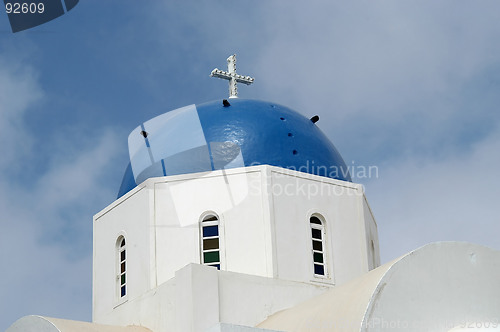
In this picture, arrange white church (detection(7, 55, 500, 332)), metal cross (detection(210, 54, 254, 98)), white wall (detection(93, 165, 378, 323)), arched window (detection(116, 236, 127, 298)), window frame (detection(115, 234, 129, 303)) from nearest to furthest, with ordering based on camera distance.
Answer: white church (detection(7, 55, 500, 332))
white wall (detection(93, 165, 378, 323))
window frame (detection(115, 234, 129, 303))
arched window (detection(116, 236, 127, 298))
metal cross (detection(210, 54, 254, 98))

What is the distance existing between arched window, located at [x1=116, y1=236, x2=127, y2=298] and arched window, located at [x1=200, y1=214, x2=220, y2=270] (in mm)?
1755

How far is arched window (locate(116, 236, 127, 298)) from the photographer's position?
742 inches

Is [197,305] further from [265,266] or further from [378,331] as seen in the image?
[378,331]

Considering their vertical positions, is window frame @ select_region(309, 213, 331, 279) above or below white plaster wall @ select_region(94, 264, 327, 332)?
above

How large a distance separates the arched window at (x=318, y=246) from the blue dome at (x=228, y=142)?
1050 mm

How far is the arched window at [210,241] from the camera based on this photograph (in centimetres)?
1797

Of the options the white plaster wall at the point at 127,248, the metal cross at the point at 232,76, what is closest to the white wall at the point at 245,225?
the white plaster wall at the point at 127,248

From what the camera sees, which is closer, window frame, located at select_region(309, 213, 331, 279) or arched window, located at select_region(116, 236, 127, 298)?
window frame, located at select_region(309, 213, 331, 279)

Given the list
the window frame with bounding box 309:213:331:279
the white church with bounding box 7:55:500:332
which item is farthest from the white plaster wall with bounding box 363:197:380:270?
the window frame with bounding box 309:213:331:279

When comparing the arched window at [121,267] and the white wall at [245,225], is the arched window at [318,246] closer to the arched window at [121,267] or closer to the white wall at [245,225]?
the white wall at [245,225]

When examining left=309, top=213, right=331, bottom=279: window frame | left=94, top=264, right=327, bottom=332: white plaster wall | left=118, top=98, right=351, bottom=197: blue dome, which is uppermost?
left=118, top=98, right=351, bottom=197: blue dome

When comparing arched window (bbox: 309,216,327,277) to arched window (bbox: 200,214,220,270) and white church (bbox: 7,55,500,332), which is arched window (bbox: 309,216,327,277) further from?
arched window (bbox: 200,214,220,270)

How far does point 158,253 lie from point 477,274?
19.6 ft

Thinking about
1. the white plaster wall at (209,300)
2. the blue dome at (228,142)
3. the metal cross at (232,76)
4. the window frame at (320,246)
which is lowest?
the white plaster wall at (209,300)
